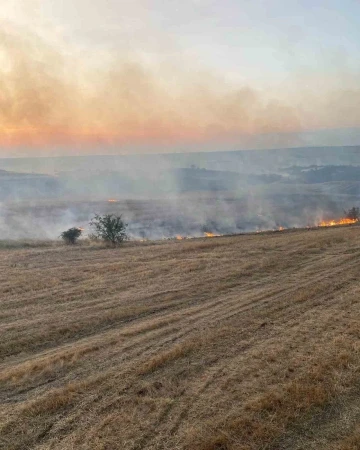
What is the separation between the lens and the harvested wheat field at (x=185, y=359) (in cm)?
597

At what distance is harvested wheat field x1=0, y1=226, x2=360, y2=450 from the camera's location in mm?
5969

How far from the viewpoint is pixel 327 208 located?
7944cm

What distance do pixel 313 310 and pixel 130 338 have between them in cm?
488

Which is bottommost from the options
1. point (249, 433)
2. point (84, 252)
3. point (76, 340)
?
point (249, 433)

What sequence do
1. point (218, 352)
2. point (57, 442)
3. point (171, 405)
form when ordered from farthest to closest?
point (218, 352), point (171, 405), point (57, 442)

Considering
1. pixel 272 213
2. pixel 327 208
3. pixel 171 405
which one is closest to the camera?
pixel 171 405

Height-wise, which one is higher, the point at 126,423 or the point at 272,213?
the point at 272,213

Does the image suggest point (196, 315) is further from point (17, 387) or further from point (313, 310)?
point (17, 387)

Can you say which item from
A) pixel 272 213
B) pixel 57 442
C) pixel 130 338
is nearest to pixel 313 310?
pixel 130 338

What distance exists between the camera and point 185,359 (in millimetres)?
8211

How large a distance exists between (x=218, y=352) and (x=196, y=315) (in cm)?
239

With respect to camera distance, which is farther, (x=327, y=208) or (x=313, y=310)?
(x=327, y=208)

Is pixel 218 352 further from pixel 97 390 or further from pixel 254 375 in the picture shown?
pixel 97 390

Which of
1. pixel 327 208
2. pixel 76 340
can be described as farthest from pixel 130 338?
pixel 327 208
